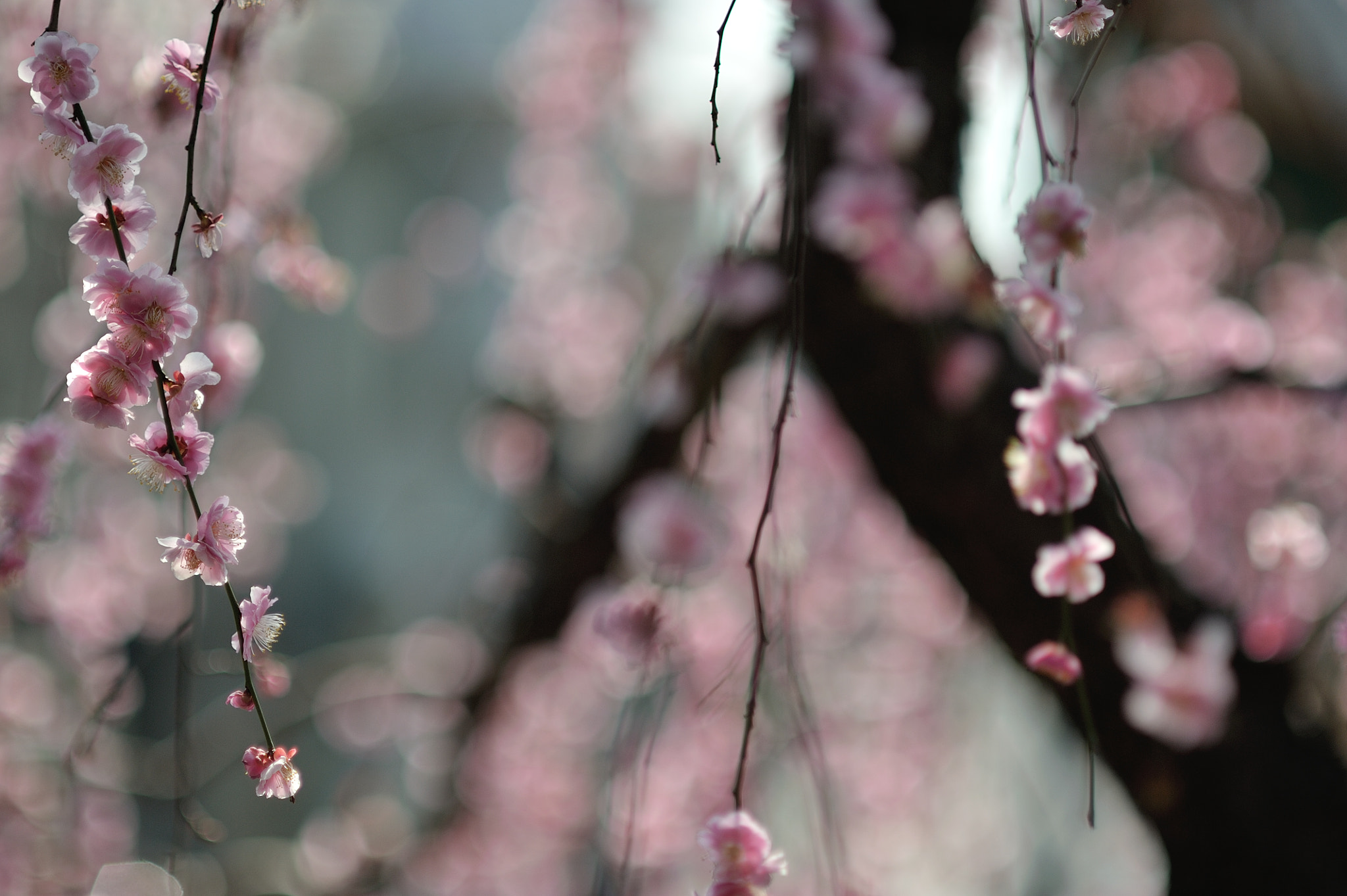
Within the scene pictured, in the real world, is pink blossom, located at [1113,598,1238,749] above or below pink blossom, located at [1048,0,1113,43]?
below

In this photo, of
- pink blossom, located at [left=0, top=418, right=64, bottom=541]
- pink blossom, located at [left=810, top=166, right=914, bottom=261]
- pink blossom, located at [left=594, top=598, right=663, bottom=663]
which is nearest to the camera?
pink blossom, located at [left=0, top=418, right=64, bottom=541]

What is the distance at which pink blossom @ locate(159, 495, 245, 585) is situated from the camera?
49 centimetres

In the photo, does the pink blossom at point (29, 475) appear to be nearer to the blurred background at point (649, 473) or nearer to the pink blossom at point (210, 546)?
the blurred background at point (649, 473)

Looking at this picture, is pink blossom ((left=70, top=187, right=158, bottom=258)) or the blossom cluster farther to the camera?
the blossom cluster

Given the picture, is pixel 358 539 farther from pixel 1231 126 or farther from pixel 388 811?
pixel 1231 126

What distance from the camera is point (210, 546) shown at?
488 mm

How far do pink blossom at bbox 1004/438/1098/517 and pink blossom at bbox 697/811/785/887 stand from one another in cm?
25

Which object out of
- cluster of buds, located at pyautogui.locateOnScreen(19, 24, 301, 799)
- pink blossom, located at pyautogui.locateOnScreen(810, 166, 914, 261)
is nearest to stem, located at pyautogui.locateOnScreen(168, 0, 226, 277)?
cluster of buds, located at pyautogui.locateOnScreen(19, 24, 301, 799)

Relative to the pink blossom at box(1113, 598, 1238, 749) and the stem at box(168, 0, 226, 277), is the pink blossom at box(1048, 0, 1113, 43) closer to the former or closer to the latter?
the stem at box(168, 0, 226, 277)

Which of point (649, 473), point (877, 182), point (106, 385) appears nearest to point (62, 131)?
point (106, 385)

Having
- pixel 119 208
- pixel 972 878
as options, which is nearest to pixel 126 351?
pixel 119 208

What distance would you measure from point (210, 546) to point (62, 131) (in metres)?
0.24

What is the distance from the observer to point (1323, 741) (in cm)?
93

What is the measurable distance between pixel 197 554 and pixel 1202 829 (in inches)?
37.6
